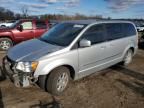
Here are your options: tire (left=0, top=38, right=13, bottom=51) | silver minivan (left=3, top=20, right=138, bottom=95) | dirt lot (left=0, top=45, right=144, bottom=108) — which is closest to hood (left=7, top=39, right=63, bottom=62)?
silver minivan (left=3, top=20, right=138, bottom=95)

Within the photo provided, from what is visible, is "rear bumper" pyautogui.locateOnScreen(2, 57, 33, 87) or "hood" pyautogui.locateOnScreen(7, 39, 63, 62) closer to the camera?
"rear bumper" pyautogui.locateOnScreen(2, 57, 33, 87)

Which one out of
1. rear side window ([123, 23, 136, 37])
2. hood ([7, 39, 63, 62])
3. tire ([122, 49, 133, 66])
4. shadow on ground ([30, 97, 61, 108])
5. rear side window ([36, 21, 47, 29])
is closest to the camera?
shadow on ground ([30, 97, 61, 108])

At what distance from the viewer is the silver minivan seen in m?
4.38

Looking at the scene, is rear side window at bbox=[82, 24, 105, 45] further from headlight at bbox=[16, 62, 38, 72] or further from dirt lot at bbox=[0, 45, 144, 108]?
headlight at bbox=[16, 62, 38, 72]

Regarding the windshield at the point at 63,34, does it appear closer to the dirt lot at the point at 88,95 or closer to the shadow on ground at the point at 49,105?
the dirt lot at the point at 88,95

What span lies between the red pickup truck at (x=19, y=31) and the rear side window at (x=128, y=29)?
19.4 ft

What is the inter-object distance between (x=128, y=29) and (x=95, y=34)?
213 centimetres

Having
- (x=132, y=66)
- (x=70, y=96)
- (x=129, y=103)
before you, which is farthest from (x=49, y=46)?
(x=132, y=66)

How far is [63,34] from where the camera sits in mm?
5543

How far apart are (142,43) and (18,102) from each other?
9.82 metres

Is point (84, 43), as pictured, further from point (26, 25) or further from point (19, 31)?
point (26, 25)

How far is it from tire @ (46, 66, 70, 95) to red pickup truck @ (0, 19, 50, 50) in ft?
21.7

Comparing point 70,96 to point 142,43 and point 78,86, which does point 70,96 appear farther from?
point 142,43

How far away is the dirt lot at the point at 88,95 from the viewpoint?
14.4 feet
